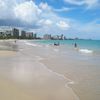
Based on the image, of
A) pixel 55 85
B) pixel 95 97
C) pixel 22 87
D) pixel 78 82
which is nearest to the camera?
pixel 95 97

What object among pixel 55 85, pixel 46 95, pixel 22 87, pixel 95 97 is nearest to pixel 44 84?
pixel 55 85

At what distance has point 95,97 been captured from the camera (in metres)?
7.76

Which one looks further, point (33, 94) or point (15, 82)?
point (15, 82)

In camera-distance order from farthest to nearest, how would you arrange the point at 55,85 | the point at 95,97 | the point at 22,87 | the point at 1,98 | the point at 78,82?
1. the point at 78,82
2. the point at 55,85
3. the point at 22,87
4. the point at 95,97
5. the point at 1,98

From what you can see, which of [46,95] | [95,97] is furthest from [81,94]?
[46,95]

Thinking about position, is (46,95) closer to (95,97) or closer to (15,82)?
(95,97)

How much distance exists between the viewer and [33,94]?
310 inches

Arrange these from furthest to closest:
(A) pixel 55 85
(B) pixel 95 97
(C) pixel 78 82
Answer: (C) pixel 78 82
(A) pixel 55 85
(B) pixel 95 97

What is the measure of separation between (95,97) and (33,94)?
88.3 inches

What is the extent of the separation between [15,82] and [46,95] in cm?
246

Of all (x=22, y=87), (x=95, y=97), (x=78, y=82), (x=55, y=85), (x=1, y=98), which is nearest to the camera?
(x=1, y=98)

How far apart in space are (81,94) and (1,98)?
296 centimetres

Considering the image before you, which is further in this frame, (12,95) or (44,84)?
→ (44,84)

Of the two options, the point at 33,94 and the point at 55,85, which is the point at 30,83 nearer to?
the point at 55,85
